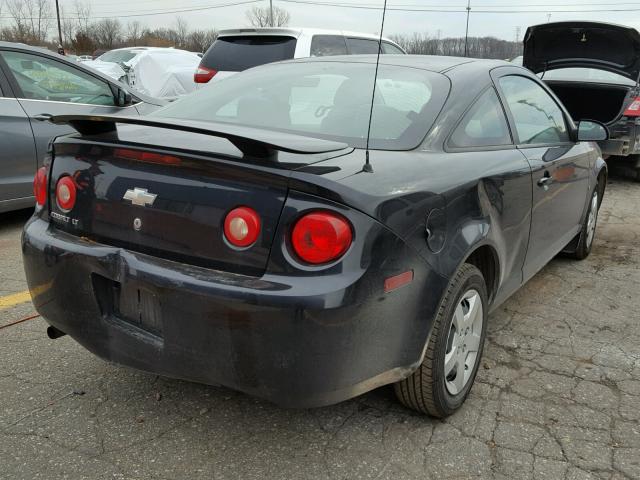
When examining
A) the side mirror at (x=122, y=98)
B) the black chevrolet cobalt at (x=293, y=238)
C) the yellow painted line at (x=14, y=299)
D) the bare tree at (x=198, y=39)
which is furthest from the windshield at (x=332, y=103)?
the bare tree at (x=198, y=39)

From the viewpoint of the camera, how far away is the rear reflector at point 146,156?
2027mm

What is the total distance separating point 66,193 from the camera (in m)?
2.31

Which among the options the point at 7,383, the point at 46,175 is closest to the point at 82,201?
the point at 46,175

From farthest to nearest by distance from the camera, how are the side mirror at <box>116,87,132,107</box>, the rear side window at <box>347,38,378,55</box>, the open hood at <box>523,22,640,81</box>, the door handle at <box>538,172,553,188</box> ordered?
the rear side window at <box>347,38,378,55</box> < the open hood at <box>523,22,640,81</box> < the side mirror at <box>116,87,132,107</box> < the door handle at <box>538,172,553,188</box>

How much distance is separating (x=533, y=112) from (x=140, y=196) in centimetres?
240

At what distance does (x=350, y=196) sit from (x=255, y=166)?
0.32 meters

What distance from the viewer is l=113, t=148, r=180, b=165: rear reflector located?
203 centimetres

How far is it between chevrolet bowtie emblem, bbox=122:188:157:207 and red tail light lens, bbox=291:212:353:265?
54cm

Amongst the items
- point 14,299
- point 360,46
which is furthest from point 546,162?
point 360,46

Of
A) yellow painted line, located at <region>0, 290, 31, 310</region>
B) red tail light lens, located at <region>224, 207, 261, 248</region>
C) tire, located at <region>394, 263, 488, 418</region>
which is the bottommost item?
yellow painted line, located at <region>0, 290, 31, 310</region>

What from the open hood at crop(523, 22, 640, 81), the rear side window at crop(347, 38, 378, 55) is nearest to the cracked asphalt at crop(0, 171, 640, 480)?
the open hood at crop(523, 22, 640, 81)

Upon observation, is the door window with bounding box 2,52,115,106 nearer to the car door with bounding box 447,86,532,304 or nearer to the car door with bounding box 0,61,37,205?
the car door with bounding box 0,61,37,205

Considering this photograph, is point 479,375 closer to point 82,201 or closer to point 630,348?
point 630,348

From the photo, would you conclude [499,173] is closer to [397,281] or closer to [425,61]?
[425,61]
